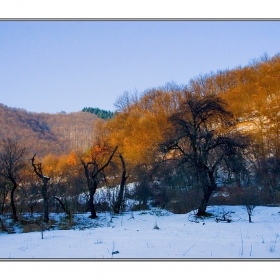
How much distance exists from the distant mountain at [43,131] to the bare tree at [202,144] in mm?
5971

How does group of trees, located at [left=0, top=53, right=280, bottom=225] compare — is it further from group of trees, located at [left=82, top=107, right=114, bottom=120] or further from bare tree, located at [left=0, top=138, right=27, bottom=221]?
group of trees, located at [left=82, top=107, right=114, bottom=120]

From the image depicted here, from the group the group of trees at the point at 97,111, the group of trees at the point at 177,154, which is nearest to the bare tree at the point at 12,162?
the group of trees at the point at 177,154

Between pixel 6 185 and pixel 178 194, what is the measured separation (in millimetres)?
12289

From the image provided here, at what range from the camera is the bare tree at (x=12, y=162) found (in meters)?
17.2

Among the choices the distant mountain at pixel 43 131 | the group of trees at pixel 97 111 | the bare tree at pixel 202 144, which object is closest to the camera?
the distant mountain at pixel 43 131

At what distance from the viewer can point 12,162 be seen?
1891 centimetres

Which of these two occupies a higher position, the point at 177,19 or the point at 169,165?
the point at 177,19

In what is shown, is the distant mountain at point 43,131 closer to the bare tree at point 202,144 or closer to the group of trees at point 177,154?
the group of trees at point 177,154

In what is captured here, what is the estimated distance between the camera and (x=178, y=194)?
22.2m

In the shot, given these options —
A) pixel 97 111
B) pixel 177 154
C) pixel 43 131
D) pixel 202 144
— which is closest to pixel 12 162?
pixel 43 131

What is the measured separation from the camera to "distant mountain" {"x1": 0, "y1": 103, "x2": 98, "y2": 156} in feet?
42.2
